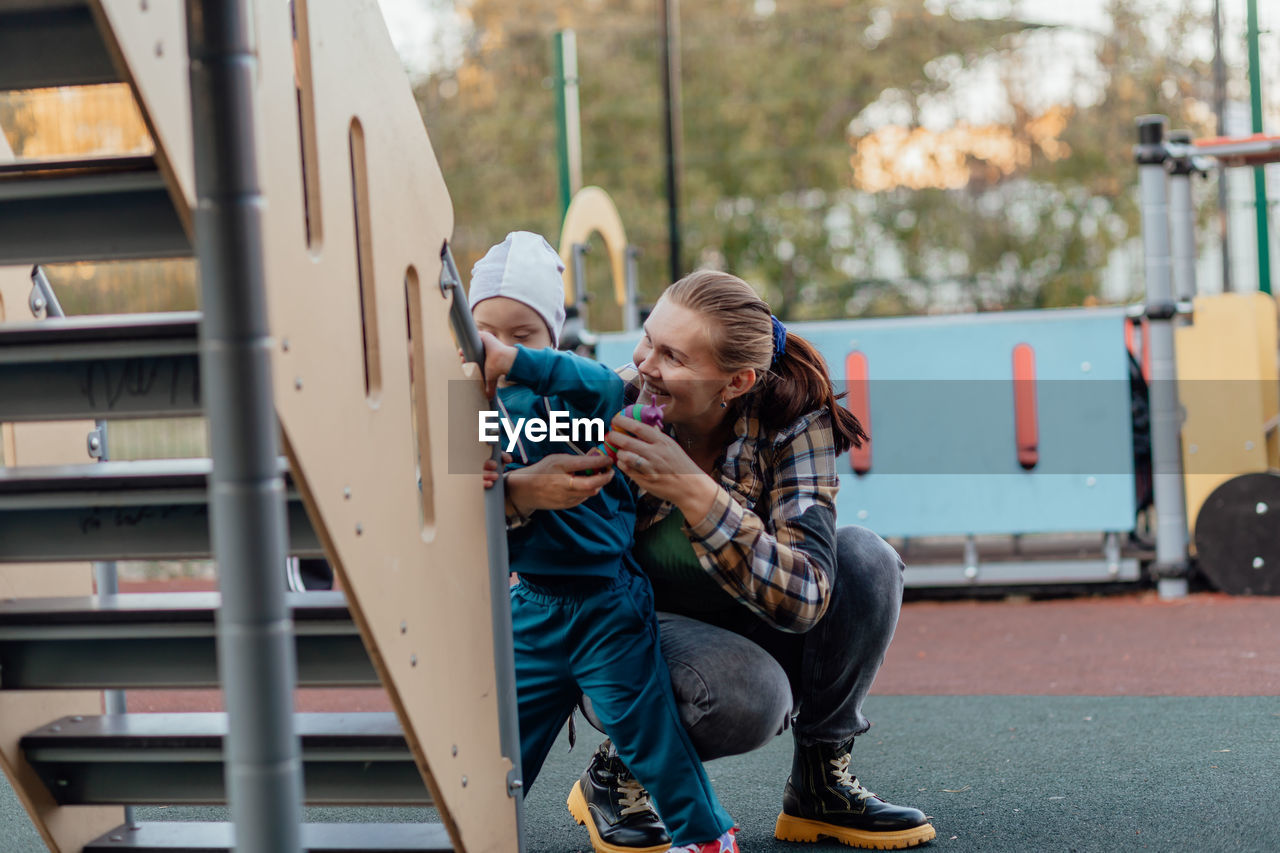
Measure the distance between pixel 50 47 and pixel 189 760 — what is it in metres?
1.11

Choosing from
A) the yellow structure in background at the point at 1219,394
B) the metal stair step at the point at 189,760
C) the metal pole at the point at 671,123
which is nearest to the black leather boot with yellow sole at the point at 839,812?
the metal stair step at the point at 189,760

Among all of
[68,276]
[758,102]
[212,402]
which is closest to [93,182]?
[212,402]

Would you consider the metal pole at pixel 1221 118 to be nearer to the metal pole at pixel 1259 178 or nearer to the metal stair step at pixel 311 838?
the metal pole at pixel 1259 178

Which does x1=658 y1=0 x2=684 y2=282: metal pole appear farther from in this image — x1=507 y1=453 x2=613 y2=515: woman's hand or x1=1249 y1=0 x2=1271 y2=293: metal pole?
x1=507 y1=453 x2=613 y2=515: woman's hand

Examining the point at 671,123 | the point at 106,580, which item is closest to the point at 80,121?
the point at 671,123

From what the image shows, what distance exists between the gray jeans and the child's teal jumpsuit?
5 centimetres

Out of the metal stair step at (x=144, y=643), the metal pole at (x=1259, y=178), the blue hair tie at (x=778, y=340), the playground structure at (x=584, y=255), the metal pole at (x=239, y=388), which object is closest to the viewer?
the metal pole at (x=239, y=388)

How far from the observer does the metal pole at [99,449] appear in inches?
91.0

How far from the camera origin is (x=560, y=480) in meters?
2.19

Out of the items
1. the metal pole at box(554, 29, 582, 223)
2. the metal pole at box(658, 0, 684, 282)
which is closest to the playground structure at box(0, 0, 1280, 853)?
the metal pole at box(554, 29, 582, 223)

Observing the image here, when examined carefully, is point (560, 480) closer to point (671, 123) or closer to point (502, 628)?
point (502, 628)

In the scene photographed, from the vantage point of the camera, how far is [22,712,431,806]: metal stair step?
2.00 meters

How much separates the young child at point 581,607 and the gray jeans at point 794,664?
6 centimetres

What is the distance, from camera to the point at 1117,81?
1220 cm
